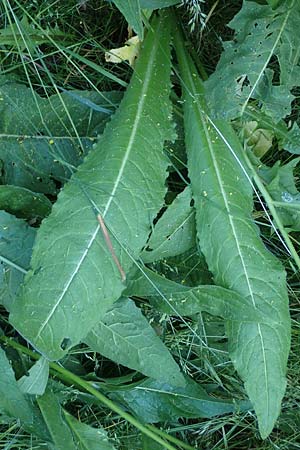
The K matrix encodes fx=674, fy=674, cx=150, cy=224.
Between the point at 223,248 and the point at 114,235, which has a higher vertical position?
the point at 114,235

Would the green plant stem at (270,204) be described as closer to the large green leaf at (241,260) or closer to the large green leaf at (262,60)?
the large green leaf at (241,260)

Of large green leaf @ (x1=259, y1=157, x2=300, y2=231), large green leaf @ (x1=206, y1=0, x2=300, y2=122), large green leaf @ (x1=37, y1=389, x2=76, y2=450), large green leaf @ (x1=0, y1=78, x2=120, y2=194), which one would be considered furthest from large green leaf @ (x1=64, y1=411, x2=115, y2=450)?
large green leaf @ (x1=206, y1=0, x2=300, y2=122)

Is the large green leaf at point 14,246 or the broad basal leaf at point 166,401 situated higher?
the large green leaf at point 14,246

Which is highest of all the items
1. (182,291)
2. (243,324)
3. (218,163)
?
(218,163)

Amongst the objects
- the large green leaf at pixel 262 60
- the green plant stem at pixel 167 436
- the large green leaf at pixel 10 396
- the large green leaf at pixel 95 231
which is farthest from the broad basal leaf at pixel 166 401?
the large green leaf at pixel 262 60

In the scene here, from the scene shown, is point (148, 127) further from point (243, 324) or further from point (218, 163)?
point (243, 324)

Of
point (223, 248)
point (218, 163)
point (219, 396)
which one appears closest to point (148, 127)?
point (218, 163)
